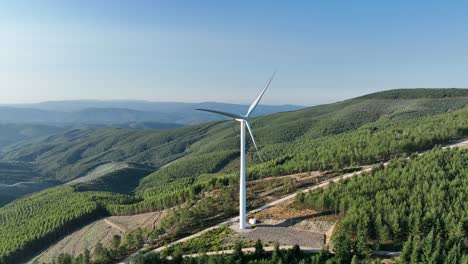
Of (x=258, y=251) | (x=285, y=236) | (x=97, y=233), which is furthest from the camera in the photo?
(x=97, y=233)

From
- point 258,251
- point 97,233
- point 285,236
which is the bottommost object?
point 97,233

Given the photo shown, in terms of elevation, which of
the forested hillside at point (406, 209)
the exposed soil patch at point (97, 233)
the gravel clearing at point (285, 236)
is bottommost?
the exposed soil patch at point (97, 233)

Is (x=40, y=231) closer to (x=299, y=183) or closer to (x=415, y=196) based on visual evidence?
(x=299, y=183)

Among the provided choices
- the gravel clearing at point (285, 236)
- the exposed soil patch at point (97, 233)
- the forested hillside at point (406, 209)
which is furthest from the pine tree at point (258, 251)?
the exposed soil patch at point (97, 233)

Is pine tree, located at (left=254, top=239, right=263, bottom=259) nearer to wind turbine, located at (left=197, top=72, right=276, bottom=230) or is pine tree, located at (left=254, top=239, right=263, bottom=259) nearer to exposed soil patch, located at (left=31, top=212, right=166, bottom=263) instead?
wind turbine, located at (left=197, top=72, right=276, bottom=230)

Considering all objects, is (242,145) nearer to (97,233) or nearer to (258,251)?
(258,251)

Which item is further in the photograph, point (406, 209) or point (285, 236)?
point (285, 236)

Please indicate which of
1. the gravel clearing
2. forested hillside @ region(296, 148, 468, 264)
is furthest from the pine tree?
forested hillside @ region(296, 148, 468, 264)

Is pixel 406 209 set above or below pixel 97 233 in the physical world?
above

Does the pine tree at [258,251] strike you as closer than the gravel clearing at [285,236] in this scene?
Yes

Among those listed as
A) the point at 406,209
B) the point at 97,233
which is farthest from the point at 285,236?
the point at 97,233

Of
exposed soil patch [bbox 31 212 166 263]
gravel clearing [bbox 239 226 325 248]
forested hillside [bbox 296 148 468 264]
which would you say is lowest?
exposed soil patch [bbox 31 212 166 263]

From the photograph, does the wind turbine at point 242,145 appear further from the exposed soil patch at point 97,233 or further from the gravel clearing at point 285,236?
the exposed soil patch at point 97,233

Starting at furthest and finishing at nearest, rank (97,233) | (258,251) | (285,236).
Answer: (97,233) < (285,236) < (258,251)
